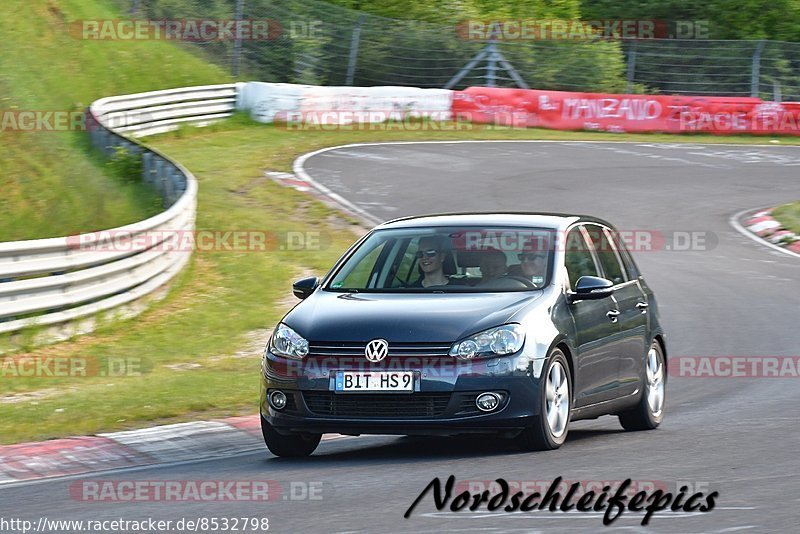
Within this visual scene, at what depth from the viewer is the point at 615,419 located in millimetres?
11172

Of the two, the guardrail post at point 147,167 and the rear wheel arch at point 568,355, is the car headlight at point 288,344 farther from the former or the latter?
the guardrail post at point 147,167

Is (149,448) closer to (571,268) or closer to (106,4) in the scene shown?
(571,268)

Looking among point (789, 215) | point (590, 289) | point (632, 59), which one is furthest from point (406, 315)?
point (632, 59)

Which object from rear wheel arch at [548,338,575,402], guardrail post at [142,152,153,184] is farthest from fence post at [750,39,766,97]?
rear wheel arch at [548,338,575,402]

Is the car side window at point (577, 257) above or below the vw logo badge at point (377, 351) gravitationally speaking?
above

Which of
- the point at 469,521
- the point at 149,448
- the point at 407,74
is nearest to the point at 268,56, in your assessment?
the point at 407,74

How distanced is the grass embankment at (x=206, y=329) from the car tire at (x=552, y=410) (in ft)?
10.2

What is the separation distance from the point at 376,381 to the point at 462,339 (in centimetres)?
55

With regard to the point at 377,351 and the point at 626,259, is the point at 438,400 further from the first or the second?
the point at 626,259

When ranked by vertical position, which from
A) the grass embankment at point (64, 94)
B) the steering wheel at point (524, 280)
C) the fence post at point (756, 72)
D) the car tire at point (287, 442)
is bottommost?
the fence post at point (756, 72)

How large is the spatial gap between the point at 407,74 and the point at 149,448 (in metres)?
29.4

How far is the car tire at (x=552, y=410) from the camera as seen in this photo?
27.0 ft

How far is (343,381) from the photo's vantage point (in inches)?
321

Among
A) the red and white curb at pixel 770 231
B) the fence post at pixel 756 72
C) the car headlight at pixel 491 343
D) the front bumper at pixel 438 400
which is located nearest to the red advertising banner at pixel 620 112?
the fence post at pixel 756 72
